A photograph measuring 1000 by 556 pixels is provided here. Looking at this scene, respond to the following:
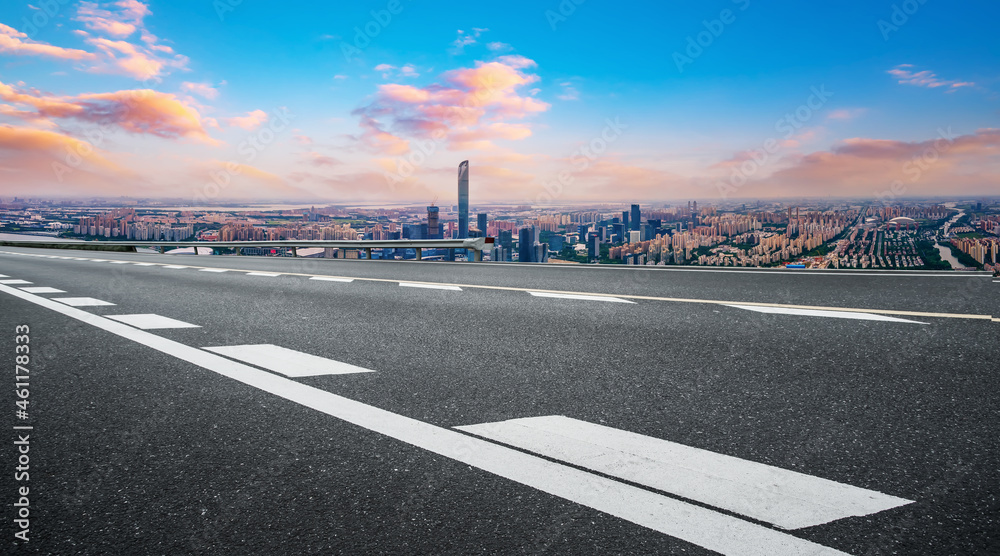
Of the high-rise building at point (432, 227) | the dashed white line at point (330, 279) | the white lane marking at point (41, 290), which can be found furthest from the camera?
the high-rise building at point (432, 227)

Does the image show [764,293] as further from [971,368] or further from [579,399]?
[579,399]

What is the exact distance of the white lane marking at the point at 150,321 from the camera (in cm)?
596

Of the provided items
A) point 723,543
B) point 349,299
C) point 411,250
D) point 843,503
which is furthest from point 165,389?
point 411,250

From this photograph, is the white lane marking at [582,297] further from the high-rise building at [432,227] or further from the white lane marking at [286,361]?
the high-rise building at [432,227]

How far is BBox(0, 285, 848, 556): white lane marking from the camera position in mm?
1727

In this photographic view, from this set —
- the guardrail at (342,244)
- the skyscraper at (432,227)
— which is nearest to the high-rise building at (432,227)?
the skyscraper at (432,227)

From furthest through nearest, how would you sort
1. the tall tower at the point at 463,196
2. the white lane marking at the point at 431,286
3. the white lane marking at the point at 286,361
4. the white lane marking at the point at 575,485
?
the tall tower at the point at 463,196 < the white lane marking at the point at 431,286 < the white lane marking at the point at 286,361 < the white lane marking at the point at 575,485

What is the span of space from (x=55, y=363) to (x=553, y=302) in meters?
5.02

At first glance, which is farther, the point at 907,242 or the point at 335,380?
the point at 907,242

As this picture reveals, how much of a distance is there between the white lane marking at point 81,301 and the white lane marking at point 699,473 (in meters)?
7.45

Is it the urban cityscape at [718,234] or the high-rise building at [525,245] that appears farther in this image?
the high-rise building at [525,245]

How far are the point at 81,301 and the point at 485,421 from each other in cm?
803

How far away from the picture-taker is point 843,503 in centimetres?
197

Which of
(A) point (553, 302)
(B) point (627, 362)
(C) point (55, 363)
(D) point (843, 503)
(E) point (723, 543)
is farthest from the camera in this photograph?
(A) point (553, 302)
